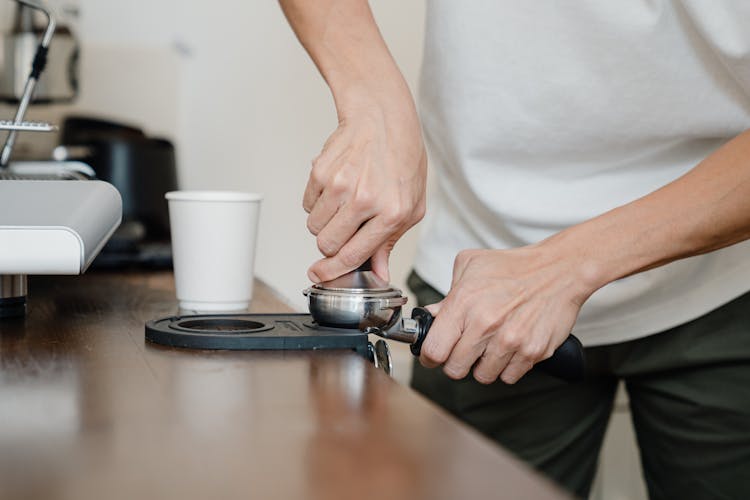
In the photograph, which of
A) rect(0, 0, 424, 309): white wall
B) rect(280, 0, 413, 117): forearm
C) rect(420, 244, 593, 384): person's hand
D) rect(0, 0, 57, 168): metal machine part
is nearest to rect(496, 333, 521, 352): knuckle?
rect(420, 244, 593, 384): person's hand

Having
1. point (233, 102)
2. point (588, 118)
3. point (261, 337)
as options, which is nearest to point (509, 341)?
point (261, 337)

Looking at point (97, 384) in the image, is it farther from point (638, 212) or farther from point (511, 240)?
point (511, 240)

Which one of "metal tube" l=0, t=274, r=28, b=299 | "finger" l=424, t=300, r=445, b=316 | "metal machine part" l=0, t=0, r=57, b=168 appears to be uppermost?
"metal machine part" l=0, t=0, r=57, b=168

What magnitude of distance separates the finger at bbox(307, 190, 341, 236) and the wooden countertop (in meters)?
0.18

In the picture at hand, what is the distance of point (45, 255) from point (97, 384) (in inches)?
8.1

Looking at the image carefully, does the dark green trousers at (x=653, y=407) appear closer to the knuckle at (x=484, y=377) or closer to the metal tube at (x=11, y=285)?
the knuckle at (x=484, y=377)

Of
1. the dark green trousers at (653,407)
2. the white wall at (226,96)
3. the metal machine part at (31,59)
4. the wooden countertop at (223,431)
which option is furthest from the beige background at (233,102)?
the wooden countertop at (223,431)

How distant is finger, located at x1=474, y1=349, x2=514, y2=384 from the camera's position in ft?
2.73

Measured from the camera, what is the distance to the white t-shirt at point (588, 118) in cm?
98

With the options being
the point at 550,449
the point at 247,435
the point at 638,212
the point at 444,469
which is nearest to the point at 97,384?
the point at 247,435

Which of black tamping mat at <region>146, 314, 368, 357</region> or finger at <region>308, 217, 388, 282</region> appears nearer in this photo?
black tamping mat at <region>146, 314, 368, 357</region>

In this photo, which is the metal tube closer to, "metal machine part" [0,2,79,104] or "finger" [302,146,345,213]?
"finger" [302,146,345,213]

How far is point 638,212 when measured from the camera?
2.74 ft

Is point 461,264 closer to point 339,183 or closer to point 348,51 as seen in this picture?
point 339,183
